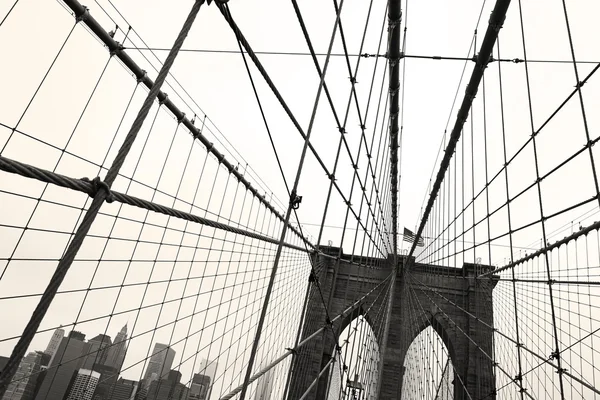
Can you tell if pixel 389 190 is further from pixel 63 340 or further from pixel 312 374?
pixel 63 340

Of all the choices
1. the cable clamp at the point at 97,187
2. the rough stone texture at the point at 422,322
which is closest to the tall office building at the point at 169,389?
the cable clamp at the point at 97,187

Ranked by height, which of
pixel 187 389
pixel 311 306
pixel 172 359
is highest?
pixel 311 306

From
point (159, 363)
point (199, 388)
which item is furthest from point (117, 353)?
point (199, 388)

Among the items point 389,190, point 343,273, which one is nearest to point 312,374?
point 343,273

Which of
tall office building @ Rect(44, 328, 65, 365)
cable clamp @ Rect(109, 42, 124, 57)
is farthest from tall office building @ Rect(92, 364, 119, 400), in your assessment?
cable clamp @ Rect(109, 42, 124, 57)

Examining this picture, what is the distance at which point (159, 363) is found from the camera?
3924mm

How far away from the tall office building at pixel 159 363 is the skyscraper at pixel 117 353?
1.45 feet

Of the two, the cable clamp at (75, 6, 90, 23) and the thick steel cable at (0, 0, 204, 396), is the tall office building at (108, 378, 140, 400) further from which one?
the cable clamp at (75, 6, 90, 23)

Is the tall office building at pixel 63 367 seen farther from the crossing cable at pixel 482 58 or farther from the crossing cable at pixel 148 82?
the crossing cable at pixel 482 58

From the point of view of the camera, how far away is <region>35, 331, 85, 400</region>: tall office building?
2.42m

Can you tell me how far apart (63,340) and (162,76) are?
2.37 metres

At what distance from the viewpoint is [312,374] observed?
1308cm

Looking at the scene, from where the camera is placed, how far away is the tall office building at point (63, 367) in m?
2.42

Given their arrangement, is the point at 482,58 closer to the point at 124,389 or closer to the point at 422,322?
the point at 124,389
